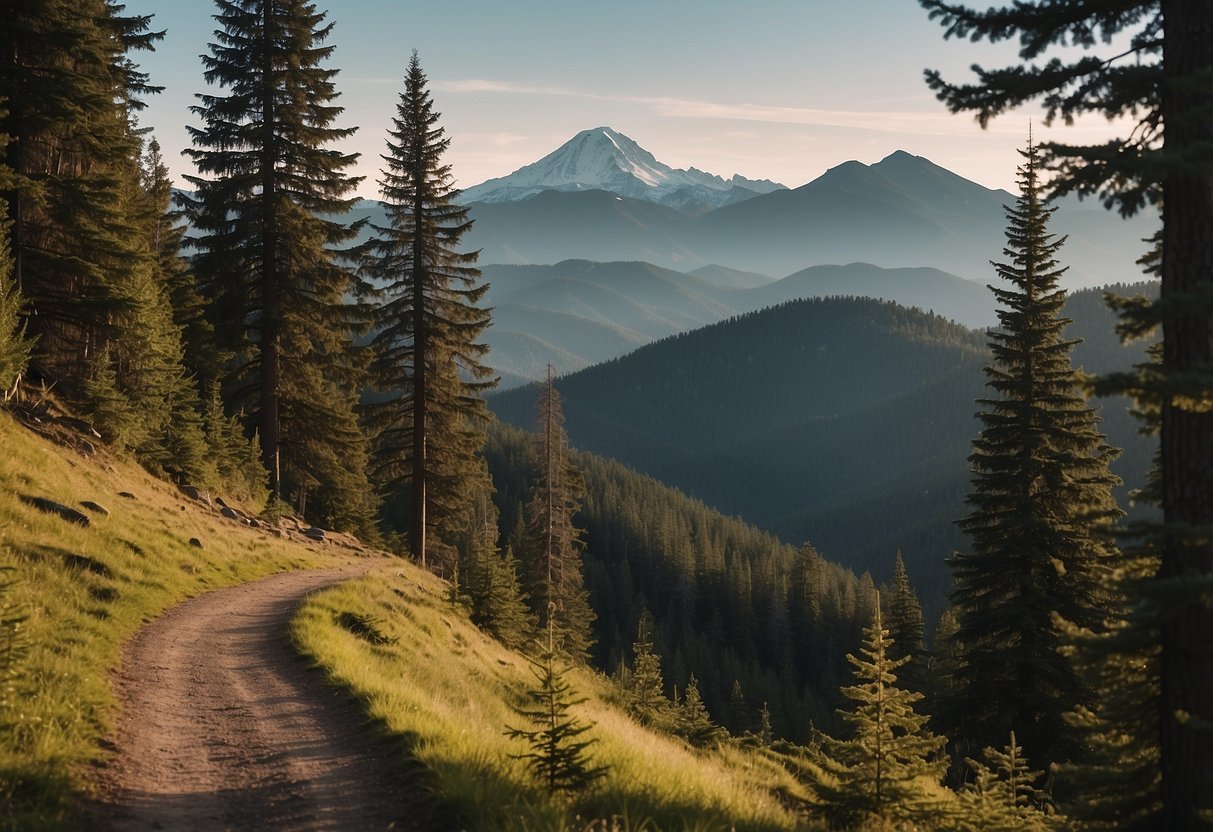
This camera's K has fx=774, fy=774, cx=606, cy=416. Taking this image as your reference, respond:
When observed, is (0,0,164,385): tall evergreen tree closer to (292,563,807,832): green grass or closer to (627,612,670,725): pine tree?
(292,563,807,832): green grass

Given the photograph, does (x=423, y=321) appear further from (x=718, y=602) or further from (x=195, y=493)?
(x=718, y=602)

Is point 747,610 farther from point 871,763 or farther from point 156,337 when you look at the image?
point 871,763

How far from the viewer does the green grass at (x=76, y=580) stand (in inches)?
274

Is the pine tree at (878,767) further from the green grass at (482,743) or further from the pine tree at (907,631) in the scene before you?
the pine tree at (907,631)

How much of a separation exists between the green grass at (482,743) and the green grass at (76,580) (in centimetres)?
284

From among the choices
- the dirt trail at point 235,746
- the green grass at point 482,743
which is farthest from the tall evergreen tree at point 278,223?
the dirt trail at point 235,746

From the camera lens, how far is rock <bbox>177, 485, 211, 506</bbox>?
78.3 feet

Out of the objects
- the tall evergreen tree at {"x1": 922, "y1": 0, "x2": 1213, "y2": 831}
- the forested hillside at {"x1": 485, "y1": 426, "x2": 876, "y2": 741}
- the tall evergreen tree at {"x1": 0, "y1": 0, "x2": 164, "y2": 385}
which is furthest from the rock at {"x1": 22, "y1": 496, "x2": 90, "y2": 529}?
the forested hillside at {"x1": 485, "y1": 426, "x2": 876, "y2": 741}

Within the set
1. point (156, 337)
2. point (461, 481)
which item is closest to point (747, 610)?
point (461, 481)

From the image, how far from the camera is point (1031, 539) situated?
20.4 metres

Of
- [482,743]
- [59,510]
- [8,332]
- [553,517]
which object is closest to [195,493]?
[8,332]

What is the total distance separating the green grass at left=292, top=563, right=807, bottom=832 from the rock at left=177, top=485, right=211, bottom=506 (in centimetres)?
807

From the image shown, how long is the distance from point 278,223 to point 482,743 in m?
23.5

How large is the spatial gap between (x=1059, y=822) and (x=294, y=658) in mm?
10861
